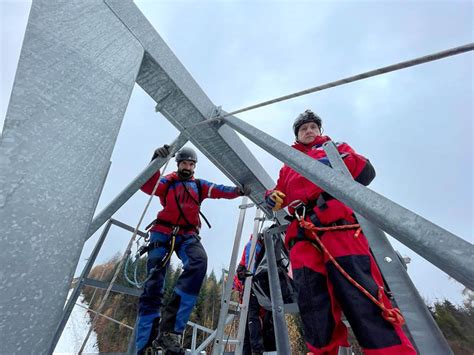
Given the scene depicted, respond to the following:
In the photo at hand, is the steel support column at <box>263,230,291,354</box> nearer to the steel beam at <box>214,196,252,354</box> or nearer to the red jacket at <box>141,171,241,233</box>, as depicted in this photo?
the steel beam at <box>214,196,252,354</box>

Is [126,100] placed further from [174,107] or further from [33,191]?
[174,107]

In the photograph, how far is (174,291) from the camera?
2.37m

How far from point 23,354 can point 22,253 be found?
0.70 ft

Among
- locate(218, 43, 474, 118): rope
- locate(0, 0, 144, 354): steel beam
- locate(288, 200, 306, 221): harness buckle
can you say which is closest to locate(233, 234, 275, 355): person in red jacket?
locate(288, 200, 306, 221): harness buckle

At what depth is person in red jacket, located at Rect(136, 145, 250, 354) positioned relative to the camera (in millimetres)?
2271

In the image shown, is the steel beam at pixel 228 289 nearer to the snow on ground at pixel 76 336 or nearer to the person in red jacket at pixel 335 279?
the person in red jacket at pixel 335 279

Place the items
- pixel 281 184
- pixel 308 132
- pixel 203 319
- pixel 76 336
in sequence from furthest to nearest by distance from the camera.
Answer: pixel 203 319, pixel 76 336, pixel 308 132, pixel 281 184

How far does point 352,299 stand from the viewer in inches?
56.5

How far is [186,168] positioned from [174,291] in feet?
5.01

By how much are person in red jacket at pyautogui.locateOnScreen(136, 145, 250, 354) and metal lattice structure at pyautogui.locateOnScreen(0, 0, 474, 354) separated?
1.12 meters

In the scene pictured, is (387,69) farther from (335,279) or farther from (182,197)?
(182,197)

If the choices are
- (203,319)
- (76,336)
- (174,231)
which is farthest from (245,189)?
(203,319)

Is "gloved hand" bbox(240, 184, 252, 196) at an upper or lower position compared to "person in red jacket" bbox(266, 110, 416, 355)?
upper

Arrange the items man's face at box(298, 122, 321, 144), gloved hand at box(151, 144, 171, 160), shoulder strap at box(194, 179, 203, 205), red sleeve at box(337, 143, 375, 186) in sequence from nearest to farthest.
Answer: red sleeve at box(337, 143, 375, 186) → gloved hand at box(151, 144, 171, 160) → man's face at box(298, 122, 321, 144) → shoulder strap at box(194, 179, 203, 205)
